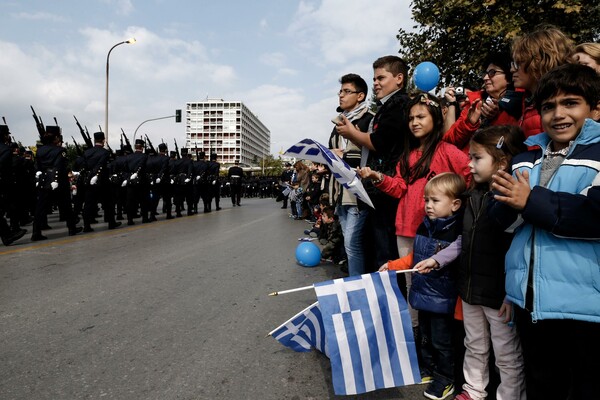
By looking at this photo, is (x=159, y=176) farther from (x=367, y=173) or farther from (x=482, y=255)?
(x=482, y=255)

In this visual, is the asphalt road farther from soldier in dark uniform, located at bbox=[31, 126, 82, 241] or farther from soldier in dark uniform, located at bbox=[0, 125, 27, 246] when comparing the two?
soldier in dark uniform, located at bbox=[31, 126, 82, 241]

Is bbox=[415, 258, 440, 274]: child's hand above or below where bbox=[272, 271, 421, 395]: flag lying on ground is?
above

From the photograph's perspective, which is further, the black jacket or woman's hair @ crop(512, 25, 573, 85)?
woman's hair @ crop(512, 25, 573, 85)

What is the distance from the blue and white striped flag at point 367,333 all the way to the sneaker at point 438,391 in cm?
28

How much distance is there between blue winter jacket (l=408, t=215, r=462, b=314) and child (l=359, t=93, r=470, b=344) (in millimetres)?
299

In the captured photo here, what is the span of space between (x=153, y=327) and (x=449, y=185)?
8.55ft

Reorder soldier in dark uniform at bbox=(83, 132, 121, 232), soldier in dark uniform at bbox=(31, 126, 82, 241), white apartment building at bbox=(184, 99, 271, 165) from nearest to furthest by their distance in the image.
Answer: soldier in dark uniform at bbox=(31, 126, 82, 241)
soldier in dark uniform at bbox=(83, 132, 121, 232)
white apartment building at bbox=(184, 99, 271, 165)

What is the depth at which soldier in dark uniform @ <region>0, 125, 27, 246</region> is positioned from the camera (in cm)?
733

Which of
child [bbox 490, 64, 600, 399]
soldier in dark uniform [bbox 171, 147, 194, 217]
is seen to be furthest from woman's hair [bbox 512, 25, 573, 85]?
soldier in dark uniform [bbox 171, 147, 194, 217]

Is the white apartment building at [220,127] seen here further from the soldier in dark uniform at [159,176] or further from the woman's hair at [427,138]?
the woman's hair at [427,138]

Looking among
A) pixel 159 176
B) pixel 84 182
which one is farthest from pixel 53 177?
pixel 159 176

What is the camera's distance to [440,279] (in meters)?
2.42

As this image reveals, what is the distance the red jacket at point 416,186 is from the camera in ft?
8.98

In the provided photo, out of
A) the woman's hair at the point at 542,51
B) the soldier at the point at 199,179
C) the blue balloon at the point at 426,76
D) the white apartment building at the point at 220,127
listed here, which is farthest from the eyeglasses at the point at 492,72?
the white apartment building at the point at 220,127
